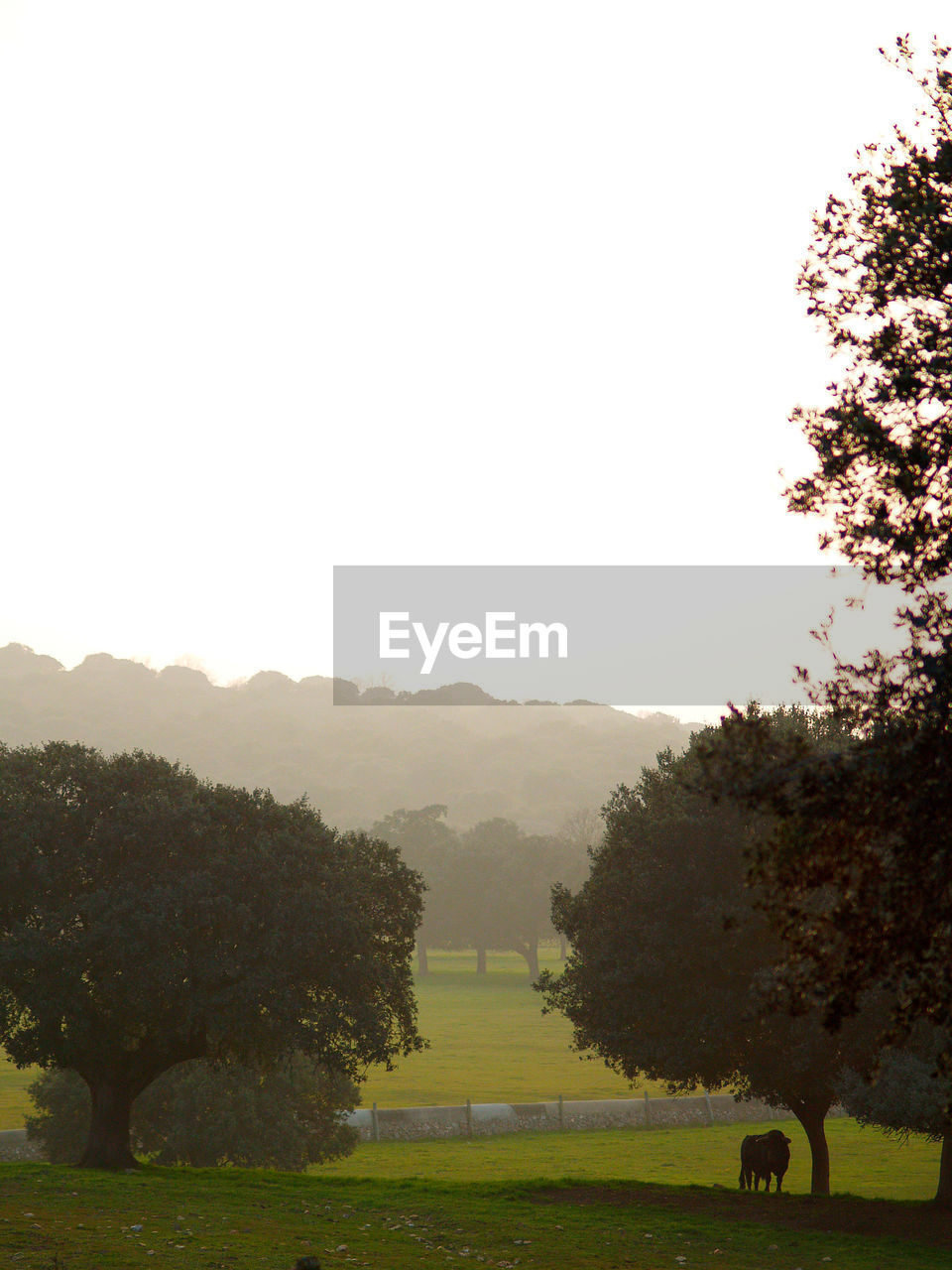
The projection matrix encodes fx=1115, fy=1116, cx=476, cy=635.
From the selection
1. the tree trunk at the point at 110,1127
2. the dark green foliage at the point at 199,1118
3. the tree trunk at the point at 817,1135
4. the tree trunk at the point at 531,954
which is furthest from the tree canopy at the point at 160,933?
the tree trunk at the point at 531,954

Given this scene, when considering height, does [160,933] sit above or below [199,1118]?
above

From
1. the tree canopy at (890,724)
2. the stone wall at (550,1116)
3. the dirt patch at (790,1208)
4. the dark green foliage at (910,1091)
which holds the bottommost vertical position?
the stone wall at (550,1116)

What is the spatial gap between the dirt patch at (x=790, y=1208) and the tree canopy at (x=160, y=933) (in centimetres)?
684

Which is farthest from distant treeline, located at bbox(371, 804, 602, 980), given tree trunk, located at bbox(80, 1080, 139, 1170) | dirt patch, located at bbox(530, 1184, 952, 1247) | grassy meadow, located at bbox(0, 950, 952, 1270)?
dirt patch, located at bbox(530, 1184, 952, 1247)

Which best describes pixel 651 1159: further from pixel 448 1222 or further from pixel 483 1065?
pixel 483 1065

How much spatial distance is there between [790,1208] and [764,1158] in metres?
6.29

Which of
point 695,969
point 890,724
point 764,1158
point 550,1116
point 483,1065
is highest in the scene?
point 890,724

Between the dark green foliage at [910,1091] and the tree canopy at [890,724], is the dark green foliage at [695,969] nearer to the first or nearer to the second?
the dark green foliage at [910,1091]

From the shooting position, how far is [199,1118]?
4059 centimetres

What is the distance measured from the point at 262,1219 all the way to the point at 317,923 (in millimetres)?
8198

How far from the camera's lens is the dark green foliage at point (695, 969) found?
27812mm

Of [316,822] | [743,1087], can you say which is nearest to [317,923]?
[316,822]

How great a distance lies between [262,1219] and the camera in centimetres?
2386

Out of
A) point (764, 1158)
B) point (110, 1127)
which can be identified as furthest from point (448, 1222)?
point (764, 1158)
